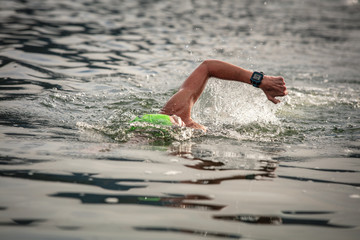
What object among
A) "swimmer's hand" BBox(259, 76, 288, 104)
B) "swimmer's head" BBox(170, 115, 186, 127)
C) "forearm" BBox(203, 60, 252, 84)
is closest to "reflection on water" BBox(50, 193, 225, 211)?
"swimmer's head" BBox(170, 115, 186, 127)

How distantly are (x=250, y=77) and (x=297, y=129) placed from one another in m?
1.18

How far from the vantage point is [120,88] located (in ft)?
25.9

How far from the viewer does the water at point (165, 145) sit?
2.98 m

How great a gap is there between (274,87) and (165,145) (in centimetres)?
149

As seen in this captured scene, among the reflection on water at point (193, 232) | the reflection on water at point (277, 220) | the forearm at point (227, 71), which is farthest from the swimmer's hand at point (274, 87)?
the reflection on water at point (193, 232)

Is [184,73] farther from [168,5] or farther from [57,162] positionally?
[168,5]

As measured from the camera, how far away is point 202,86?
5.46 m

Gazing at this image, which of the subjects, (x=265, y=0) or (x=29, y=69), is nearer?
(x=29, y=69)

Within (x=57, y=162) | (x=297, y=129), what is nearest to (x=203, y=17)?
(x=297, y=129)

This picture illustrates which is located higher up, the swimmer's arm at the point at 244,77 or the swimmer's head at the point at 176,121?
the swimmer's arm at the point at 244,77

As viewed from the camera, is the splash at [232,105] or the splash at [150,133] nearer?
the splash at [150,133]

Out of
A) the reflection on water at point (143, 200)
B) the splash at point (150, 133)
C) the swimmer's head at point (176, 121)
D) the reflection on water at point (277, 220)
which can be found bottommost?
the reflection on water at point (277, 220)

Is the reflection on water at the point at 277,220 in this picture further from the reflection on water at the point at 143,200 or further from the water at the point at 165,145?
the reflection on water at the point at 143,200

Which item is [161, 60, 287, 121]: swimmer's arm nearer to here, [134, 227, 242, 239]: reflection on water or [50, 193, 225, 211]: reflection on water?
[50, 193, 225, 211]: reflection on water
